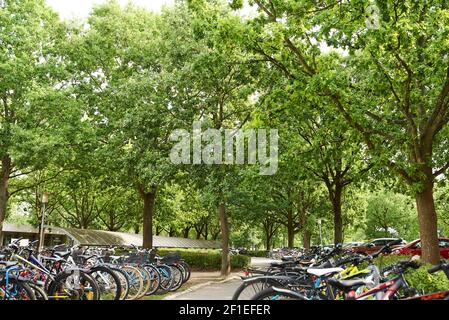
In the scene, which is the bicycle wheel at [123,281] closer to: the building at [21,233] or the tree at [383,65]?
the tree at [383,65]

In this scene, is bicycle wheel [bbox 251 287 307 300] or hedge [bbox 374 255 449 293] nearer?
bicycle wheel [bbox 251 287 307 300]

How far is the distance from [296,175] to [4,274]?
10071mm

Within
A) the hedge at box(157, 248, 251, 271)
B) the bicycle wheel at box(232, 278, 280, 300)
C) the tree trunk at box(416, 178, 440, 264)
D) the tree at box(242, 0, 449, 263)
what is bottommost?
the hedge at box(157, 248, 251, 271)

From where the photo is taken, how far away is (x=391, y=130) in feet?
39.4

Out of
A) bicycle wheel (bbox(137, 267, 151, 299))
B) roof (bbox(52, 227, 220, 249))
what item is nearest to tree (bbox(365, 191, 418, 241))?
roof (bbox(52, 227, 220, 249))

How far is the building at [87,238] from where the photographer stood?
989 inches

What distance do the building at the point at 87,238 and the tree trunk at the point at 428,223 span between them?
49.9ft

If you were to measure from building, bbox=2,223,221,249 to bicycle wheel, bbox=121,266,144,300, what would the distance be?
37.3ft

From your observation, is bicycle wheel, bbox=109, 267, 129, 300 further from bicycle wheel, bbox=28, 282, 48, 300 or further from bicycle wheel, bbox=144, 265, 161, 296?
bicycle wheel, bbox=28, 282, 48, 300

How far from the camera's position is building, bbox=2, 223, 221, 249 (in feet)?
82.4

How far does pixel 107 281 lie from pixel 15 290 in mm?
2030

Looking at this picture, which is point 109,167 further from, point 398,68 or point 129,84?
point 398,68

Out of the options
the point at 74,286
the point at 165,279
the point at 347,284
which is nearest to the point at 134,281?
the point at 165,279

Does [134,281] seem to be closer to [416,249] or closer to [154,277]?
[154,277]
